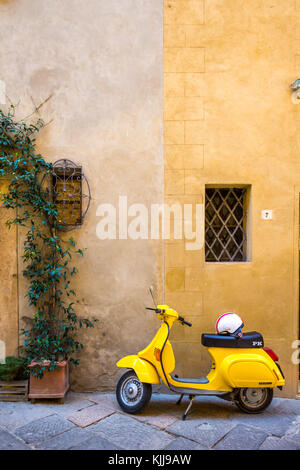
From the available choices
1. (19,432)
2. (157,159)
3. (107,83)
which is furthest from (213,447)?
(107,83)

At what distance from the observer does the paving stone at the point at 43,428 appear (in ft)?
9.21

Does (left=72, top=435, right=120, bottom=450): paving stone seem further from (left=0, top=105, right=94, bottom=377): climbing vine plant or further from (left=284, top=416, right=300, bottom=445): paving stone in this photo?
(left=284, top=416, right=300, bottom=445): paving stone

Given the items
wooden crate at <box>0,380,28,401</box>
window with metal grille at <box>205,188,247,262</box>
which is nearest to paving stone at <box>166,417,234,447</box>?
wooden crate at <box>0,380,28,401</box>

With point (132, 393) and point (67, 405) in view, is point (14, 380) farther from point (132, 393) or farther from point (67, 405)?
point (132, 393)

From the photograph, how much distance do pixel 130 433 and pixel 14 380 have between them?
172 cm

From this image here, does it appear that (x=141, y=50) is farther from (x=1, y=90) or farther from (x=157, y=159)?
(x=1, y=90)

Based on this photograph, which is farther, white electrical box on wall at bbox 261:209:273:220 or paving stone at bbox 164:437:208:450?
white electrical box on wall at bbox 261:209:273:220

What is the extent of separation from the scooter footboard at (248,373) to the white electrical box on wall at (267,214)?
1761mm

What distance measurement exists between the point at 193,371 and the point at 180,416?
26.3 inches

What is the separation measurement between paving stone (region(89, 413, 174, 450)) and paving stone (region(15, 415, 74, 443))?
30 cm

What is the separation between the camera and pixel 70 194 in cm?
390

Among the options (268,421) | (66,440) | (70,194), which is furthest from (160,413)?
(70,194)

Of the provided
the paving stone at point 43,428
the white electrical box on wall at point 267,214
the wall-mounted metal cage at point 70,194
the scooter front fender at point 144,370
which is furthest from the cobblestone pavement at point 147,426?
the white electrical box on wall at point 267,214

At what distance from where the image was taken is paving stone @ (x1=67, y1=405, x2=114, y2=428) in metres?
3.06
